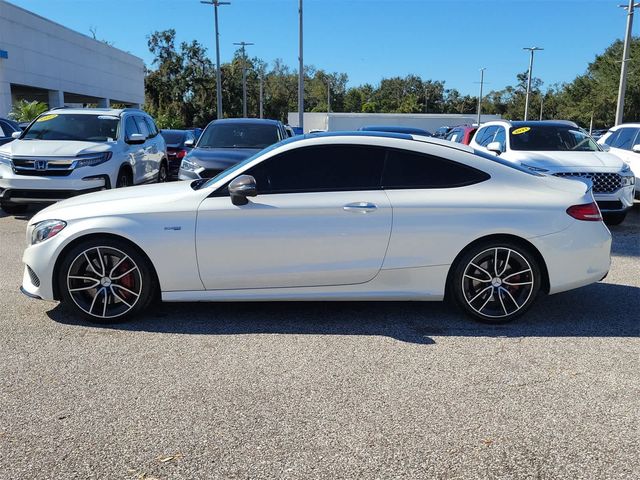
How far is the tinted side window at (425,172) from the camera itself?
16.2ft

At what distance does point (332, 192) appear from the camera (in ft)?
16.0

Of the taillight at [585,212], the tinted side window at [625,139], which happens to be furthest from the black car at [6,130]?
the tinted side window at [625,139]

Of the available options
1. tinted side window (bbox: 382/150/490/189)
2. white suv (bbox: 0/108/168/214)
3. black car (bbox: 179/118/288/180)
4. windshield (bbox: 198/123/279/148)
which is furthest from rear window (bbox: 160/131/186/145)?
tinted side window (bbox: 382/150/490/189)

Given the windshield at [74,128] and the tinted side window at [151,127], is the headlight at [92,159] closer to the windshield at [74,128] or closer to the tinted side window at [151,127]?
the windshield at [74,128]

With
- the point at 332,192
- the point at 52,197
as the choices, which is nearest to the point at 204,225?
the point at 332,192

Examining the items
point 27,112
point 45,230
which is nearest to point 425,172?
point 45,230

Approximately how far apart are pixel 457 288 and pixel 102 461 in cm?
305

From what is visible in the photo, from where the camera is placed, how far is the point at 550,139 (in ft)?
33.9

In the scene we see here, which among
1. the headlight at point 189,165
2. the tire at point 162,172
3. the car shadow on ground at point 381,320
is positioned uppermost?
the headlight at point 189,165

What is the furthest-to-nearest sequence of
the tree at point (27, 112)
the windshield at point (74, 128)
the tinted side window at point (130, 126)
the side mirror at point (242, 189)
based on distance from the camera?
1. the tree at point (27, 112)
2. the tinted side window at point (130, 126)
3. the windshield at point (74, 128)
4. the side mirror at point (242, 189)

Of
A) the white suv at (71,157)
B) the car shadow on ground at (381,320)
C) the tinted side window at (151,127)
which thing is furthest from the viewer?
the tinted side window at (151,127)

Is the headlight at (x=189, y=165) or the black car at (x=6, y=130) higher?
the black car at (x=6, y=130)

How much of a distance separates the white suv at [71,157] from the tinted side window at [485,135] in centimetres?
662

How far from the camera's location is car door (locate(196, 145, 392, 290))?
4754mm
